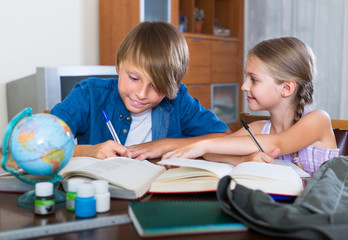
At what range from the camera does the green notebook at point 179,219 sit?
0.60m

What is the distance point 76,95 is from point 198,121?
477 millimetres

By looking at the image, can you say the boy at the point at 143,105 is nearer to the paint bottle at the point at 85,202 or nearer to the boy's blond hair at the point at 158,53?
the boy's blond hair at the point at 158,53

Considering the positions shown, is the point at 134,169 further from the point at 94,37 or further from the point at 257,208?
the point at 94,37

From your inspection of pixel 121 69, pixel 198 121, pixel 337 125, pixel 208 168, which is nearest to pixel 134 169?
pixel 208 168

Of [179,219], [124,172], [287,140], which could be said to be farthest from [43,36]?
[179,219]

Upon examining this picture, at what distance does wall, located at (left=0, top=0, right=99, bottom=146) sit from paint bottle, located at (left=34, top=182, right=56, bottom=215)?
7.93 ft

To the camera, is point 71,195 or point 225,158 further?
point 225,158

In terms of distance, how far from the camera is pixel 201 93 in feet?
13.4

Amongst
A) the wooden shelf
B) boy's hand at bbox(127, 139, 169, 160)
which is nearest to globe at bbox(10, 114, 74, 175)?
boy's hand at bbox(127, 139, 169, 160)

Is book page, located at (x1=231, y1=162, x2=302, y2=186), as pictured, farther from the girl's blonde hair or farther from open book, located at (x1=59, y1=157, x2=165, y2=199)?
the girl's blonde hair

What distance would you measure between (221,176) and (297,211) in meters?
0.24

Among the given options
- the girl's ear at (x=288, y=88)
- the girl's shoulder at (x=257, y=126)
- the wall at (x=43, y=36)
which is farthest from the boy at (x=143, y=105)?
the wall at (x=43, y=36)

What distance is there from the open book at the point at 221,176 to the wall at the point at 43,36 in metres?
2.38

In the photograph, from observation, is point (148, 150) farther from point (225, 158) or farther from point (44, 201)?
point (44, 201)
